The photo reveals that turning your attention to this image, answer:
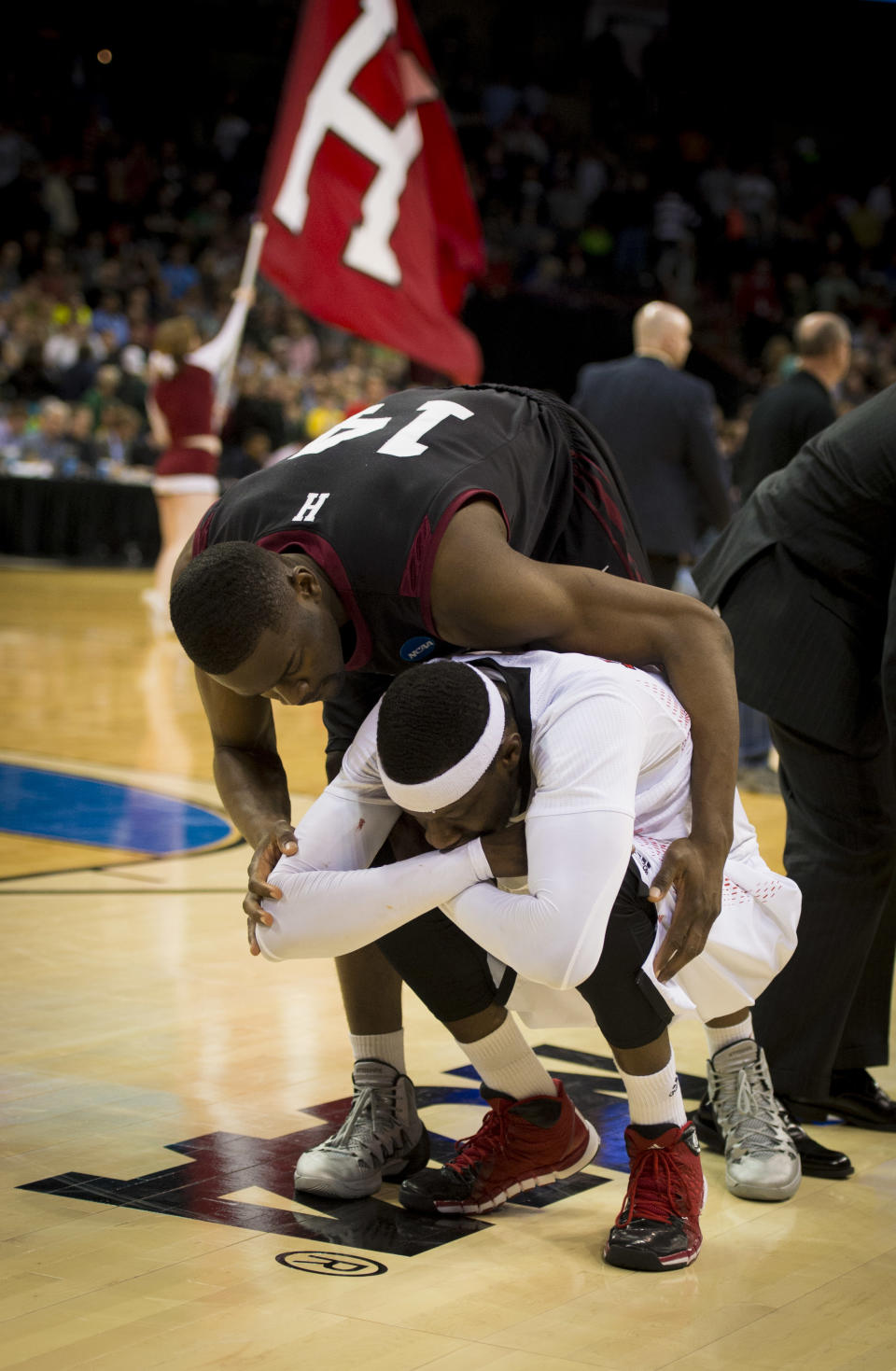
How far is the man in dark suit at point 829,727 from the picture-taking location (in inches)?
101

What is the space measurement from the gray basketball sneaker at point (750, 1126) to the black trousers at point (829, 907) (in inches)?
5.8

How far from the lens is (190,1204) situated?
218 cm

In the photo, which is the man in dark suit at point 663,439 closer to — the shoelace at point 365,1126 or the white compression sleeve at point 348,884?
the shoelace at point 365,1126

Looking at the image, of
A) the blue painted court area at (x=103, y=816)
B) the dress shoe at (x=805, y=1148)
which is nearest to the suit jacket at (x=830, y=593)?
the dress shoe at (x=805, y=1148)

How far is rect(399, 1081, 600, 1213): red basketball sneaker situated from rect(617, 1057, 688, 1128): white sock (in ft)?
0.59

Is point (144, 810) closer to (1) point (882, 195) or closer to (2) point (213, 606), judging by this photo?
(2) point (213, 606)

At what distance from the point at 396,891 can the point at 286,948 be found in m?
0.19

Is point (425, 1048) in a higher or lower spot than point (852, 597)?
lower

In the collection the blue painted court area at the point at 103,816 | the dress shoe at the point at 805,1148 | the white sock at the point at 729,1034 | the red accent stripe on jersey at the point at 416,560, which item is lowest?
the blue painted court area at the point at 103,816

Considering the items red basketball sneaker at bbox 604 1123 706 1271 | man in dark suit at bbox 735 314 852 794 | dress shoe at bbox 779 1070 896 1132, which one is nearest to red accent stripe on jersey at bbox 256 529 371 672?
red basketball sneaker at bbox 604 1123 706 1271

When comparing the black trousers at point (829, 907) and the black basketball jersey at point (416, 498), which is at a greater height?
the black basketball jersey at point (416, 498)

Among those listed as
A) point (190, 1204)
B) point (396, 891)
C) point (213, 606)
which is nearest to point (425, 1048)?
point (190, 1204)

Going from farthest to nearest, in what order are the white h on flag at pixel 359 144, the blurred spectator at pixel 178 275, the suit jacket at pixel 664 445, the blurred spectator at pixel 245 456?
the blurred spectator at pixel 178 275 → the blurred spectator at pixel 245 456 → the white h on flag at pixel 359 144 → the suit jacket at pixel 664 445

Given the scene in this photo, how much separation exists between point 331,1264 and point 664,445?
4.28 meters
